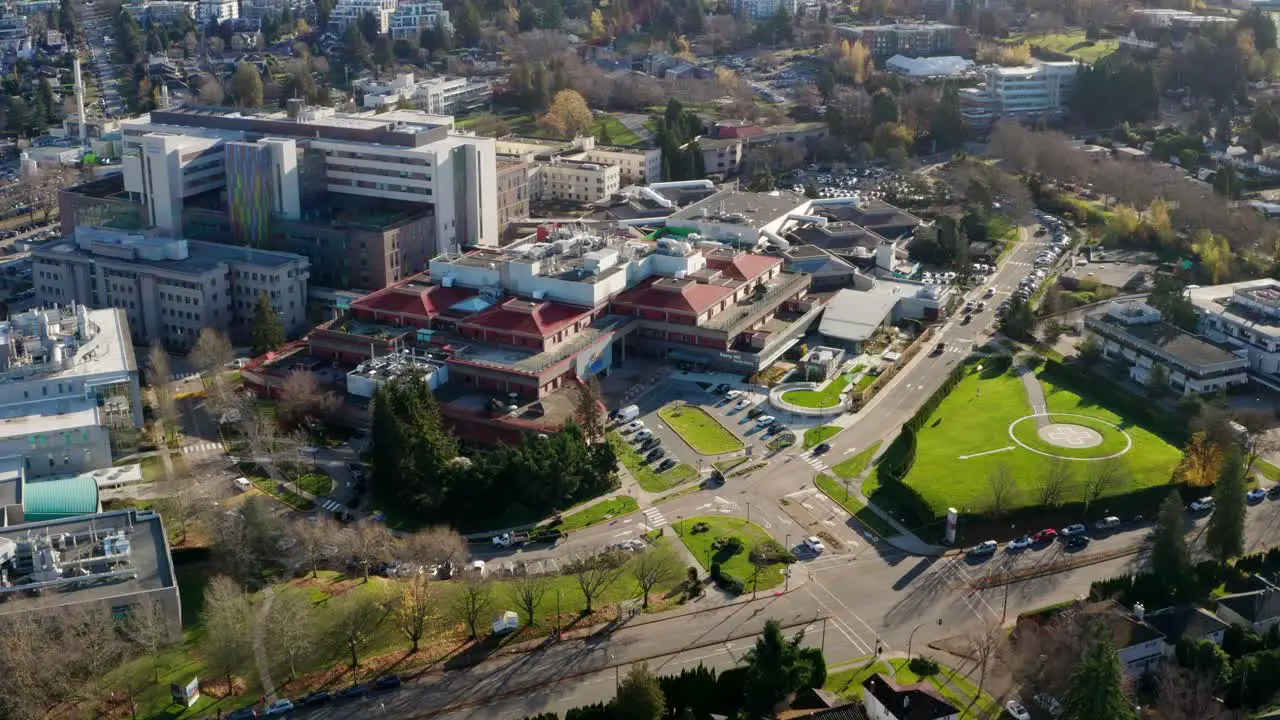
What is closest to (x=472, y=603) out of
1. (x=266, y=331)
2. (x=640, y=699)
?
(x=640, y=699)

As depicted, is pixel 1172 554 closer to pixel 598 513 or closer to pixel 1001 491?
pixel 1001 491

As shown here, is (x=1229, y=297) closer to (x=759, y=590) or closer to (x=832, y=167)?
(x=759, y=590)

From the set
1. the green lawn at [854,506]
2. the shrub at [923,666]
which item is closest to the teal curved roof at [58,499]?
the green lawn at [854,506]

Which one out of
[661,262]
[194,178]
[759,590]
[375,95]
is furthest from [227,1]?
[759,590]

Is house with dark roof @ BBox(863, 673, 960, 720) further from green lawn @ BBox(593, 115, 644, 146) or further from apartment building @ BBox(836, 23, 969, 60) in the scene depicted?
apartment building @ BBox(836, 23, 969, 60)

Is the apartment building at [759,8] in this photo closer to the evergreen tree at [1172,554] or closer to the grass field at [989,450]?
the grass field at [989,450]

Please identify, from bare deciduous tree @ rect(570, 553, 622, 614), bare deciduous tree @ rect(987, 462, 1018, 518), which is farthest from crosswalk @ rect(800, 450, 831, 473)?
bare deciduous tree @ rect(570, 553, 622, 614)
